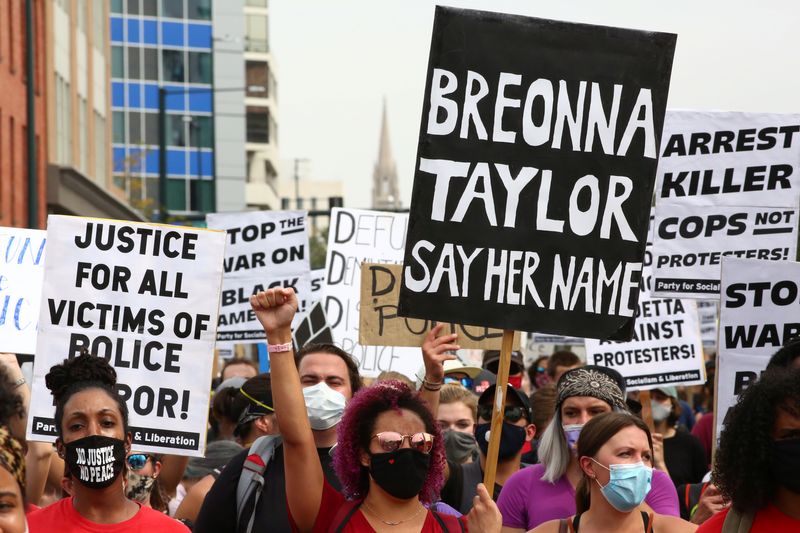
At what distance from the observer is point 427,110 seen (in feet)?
18.9

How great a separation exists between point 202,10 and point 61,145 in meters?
50.0

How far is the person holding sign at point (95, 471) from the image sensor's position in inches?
210

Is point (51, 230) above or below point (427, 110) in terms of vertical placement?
below

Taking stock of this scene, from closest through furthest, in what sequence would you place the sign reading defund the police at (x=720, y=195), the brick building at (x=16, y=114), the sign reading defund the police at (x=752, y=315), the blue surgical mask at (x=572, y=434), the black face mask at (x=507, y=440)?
the blue surgical mask at (x=572, y=434), the sign reading defund the police at (x=752, y=315), the black face mask at (x=507, y=440), the sign reading defund the police at (x=720, y=195), the brick building at (x=16, y=114)

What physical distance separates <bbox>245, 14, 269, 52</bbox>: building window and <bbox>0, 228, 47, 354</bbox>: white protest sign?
330ft

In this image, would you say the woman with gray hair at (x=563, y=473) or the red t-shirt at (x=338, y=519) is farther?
the woman with gray hair at (x=563, y=473)

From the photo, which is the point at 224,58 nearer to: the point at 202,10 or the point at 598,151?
the point at 202,10

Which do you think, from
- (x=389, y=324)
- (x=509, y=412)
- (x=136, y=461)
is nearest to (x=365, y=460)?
(x=136, y=461)

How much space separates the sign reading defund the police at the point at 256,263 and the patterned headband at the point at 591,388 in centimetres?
619

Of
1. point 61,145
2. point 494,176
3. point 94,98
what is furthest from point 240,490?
point 94,98

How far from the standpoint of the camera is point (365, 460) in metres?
5.21

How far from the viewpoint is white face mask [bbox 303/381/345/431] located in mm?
5719

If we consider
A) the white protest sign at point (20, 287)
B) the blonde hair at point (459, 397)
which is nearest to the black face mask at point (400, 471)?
the blonde hair at point (459, 397)

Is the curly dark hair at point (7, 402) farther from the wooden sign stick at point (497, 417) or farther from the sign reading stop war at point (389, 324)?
the sign reading stop war at point (389, 324)
